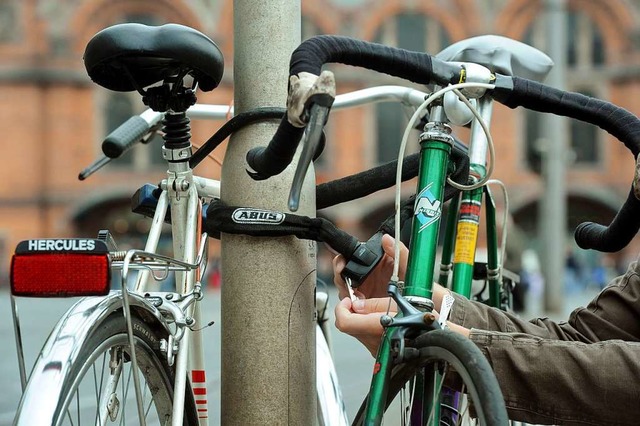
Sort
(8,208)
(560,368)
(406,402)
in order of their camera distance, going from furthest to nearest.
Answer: (8,208) < (406,402) < (560,368)

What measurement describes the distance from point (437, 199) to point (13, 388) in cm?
405

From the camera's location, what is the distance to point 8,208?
24234 millimetres

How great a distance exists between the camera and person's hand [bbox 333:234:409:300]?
167 centimetres

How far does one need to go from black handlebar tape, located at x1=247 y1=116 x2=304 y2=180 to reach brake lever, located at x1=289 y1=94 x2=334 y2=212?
0.26 feet

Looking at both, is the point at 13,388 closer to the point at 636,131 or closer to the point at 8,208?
the point at 636,131

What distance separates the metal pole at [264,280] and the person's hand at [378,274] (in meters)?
0.10

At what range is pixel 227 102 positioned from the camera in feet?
76.7

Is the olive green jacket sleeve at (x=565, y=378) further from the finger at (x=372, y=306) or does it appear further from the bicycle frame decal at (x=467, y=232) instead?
the bicycle frame decal at (x=467, y=232)

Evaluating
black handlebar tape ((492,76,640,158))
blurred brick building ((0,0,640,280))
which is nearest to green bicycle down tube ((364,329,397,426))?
black handlebar tape ((492,76,640,158))

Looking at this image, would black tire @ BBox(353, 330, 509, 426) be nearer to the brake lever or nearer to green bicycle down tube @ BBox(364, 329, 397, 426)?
green bicycle down tube @ BBox(364, 329, 397, 426)

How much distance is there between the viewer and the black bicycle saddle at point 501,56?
1.97m

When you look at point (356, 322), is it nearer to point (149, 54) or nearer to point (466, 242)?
point (466, 242)

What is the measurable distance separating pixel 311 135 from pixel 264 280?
21.9 inches

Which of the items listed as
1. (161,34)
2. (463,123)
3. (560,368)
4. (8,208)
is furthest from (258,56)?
(8,208)
